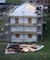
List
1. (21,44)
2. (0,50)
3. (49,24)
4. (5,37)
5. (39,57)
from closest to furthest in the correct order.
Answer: (39,57)
(0,50)
(21,44)
(5,37)
(49,24)

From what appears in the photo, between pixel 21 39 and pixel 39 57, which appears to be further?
pixel 21 39

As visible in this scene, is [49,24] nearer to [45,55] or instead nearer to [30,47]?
→ [30,47]

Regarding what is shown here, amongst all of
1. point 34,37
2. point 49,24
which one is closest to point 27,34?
point 34,37

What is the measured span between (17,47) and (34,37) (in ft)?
7.84

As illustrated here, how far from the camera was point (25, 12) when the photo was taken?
63.2 feet

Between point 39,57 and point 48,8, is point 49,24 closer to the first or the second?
point 48,8

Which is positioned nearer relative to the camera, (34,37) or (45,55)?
(45,55)

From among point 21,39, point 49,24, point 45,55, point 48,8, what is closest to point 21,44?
Result: point 21,39

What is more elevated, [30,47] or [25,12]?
[25,12]

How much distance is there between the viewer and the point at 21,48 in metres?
17.4

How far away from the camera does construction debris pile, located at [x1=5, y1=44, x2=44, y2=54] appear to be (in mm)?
16969

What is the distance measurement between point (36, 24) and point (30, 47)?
2374 millimetres

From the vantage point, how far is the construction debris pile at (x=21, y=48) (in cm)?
1697

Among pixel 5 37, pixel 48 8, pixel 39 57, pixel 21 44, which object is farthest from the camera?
pixel 48 8
